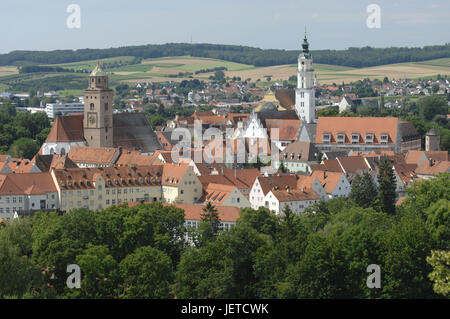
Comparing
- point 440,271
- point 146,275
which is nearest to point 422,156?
point 440,271

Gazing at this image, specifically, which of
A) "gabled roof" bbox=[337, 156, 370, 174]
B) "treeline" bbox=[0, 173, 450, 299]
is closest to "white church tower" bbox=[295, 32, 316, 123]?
"gabled roof" bbox=[337, 156, 370, 174]

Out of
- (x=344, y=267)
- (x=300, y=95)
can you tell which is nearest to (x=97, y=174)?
(x=344, y=267)

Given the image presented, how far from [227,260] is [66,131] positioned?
48706 mm

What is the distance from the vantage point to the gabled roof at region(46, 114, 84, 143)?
96.8m

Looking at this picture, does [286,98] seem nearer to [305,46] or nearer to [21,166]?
[305,46]

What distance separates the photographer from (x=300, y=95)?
120438mm

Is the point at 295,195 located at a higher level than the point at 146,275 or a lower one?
higher

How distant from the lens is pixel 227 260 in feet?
170

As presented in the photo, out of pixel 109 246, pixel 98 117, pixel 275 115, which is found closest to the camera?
pixel 109 246

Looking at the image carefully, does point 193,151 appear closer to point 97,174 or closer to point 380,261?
point 97,174

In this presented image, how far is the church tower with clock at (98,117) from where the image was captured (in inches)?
3844

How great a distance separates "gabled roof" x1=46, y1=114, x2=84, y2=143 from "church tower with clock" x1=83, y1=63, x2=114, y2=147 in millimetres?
670

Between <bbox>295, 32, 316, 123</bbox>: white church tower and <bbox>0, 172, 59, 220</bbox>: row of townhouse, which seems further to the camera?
<bbox>295, 32, 316, 123</bbox>: white church tower

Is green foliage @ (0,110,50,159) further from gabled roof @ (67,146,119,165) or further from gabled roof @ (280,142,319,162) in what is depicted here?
gabled roof @ (280,142,319,162)
